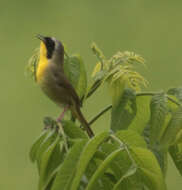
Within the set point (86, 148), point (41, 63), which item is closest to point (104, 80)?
point (86, 148)

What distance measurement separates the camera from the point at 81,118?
975mm

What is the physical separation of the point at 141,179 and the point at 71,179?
10cm

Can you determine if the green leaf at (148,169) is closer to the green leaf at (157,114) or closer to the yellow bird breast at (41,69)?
the green leaf at (157,114)

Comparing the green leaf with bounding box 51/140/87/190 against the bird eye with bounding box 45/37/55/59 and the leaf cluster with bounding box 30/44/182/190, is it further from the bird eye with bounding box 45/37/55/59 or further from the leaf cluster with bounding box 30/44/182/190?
the bird eye with bounding box 45/37/55/59

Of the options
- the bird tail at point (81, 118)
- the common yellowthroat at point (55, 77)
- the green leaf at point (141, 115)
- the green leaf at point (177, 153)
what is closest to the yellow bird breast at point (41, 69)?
the common yellowthroat at point (55, 77)

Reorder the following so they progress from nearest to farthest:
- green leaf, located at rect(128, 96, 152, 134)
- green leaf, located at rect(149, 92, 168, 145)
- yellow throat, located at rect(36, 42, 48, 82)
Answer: green leaf, located at rect(149, 92, 168, 145) → green leaf, located at rect(128, 96, 152, 134) → yellow throat, located at rect(36, 42, 48, 82)

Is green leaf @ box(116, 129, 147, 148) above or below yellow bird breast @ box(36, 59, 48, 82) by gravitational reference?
below

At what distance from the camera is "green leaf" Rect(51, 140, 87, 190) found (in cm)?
67

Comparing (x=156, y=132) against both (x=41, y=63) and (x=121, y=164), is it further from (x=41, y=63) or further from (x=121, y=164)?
(x=41, y=63)

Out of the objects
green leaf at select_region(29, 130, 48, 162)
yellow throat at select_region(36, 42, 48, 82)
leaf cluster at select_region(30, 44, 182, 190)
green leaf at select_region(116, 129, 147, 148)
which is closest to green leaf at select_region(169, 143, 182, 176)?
leaf cluster at select_region(30, 44, 182, 190)

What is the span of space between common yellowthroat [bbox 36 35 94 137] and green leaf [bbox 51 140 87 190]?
301mm

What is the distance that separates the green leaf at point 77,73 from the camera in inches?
37.2

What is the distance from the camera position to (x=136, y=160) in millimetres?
685

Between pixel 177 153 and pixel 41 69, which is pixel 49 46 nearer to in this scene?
pixel 41 69
